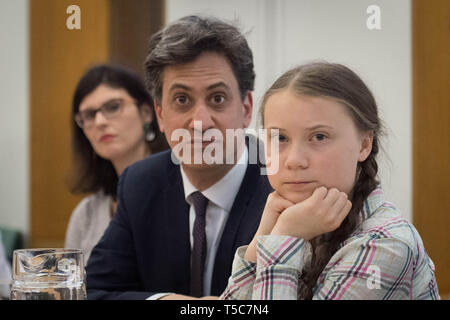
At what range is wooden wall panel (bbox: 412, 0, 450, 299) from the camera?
880 millimetres

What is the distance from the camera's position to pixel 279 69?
2.80ft

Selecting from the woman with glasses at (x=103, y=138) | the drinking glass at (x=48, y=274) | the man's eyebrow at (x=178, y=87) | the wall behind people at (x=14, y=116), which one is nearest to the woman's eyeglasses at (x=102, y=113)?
the woman with glasses at (x=103, y=138)

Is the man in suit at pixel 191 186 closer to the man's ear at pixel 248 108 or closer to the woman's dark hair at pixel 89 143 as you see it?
the man's ear at pixel 248 108

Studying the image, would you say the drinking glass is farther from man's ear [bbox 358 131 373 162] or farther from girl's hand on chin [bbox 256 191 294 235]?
man's ear [bbox 358 131 373 162]

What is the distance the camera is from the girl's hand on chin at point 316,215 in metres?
0.70

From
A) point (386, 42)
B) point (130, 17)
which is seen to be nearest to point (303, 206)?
point (386, 42)

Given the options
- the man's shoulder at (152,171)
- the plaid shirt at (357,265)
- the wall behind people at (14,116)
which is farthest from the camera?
the wall behind people at (14,116)

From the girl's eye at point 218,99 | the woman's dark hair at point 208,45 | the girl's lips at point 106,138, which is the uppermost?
the woman's dark hair at point 208,45

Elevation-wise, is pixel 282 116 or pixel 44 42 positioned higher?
pixel 44 42

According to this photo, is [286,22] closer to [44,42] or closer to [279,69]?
[279,69]

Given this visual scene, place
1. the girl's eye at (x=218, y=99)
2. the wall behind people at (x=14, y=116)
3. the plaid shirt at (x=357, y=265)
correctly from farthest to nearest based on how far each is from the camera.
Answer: the wall behind people at (x=14, y=116) → the girl's eye at (x=218, y=99) → the plaid shirt at (x=357, y=265)

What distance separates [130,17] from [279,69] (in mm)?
432

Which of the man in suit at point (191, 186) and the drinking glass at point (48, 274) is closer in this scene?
the drinking glass at point (48, 274)

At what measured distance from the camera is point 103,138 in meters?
1.34
